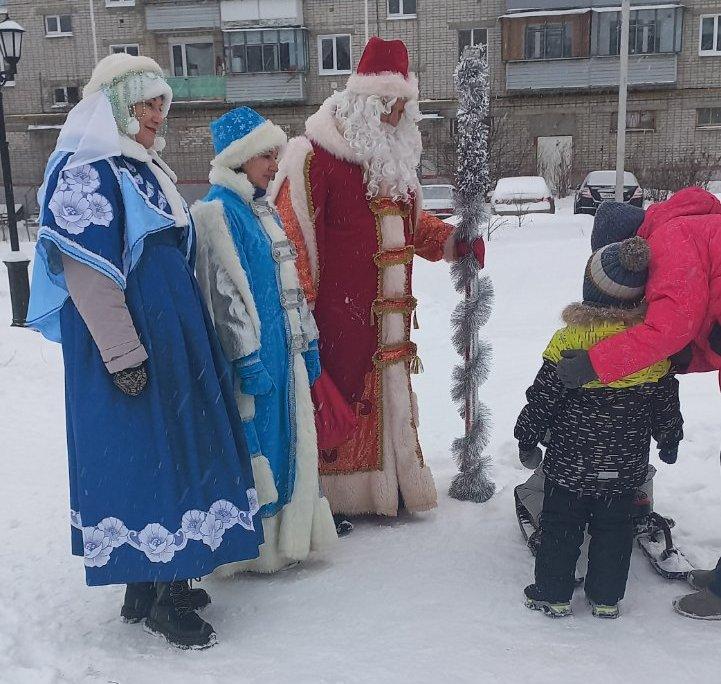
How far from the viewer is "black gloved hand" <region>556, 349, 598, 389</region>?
2.49 meters

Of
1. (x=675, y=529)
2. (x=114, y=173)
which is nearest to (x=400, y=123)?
(x=114, y=173)

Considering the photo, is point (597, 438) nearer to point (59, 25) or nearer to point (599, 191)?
point (599, 191)

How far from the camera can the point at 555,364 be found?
104 inches

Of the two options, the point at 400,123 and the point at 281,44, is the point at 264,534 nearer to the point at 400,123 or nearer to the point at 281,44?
the point at 400,123

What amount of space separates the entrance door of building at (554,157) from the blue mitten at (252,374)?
22.5 metres

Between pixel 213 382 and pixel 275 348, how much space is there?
411mm

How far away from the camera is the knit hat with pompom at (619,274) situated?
2479 mm

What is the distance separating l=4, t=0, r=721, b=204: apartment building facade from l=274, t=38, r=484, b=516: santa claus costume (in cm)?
1966

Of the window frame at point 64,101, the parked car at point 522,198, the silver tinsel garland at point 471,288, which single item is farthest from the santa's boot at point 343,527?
the window frame at point 64,101

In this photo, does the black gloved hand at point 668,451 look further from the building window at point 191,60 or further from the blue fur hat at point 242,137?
the building window at point 191,60


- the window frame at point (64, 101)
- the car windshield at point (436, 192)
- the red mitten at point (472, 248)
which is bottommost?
the car windshield at point (436, 192)

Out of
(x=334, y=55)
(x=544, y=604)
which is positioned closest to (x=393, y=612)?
(x=544, y=604)

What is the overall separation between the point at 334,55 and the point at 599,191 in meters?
12.4

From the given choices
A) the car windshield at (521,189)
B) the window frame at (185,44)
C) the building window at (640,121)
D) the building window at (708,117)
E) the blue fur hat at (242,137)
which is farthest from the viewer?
the window frame at (185,44)
